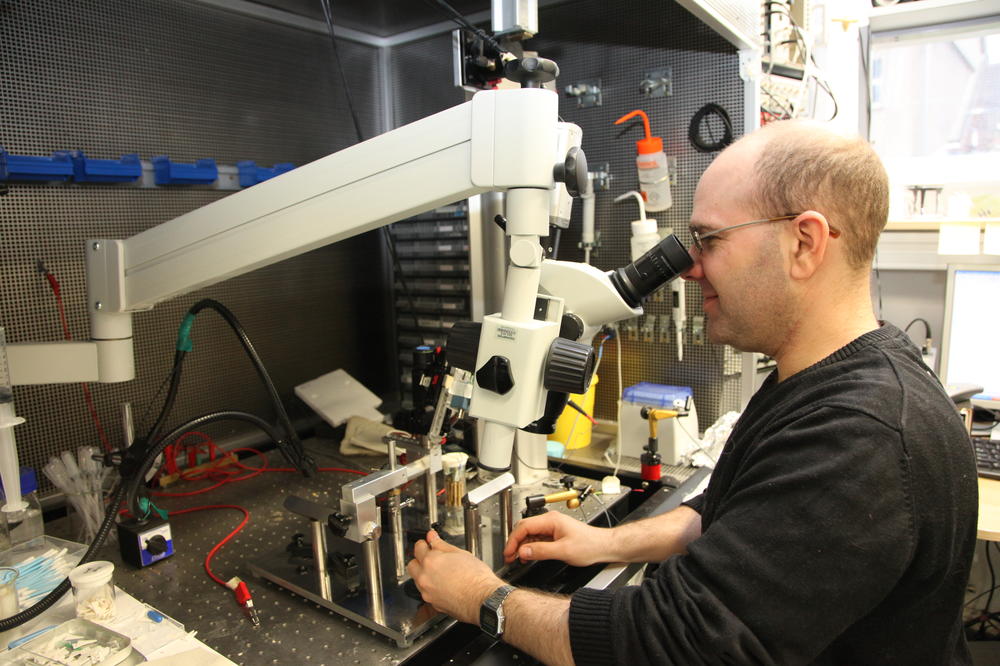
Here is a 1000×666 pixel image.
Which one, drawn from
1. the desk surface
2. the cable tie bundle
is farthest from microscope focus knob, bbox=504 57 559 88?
the desk surface

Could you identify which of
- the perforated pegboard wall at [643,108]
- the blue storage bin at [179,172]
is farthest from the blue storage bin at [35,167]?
the perforated pegboard wall at [643,108]

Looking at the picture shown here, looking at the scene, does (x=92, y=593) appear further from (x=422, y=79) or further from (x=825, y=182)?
(x=422, y=79)

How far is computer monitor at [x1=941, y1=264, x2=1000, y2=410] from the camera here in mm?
2008

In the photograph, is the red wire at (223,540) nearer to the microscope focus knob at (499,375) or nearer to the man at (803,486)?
the man at (803,486)

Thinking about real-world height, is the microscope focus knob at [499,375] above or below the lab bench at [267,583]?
above

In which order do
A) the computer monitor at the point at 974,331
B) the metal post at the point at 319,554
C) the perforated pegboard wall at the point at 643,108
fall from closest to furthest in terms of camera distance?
the metal post at the point at 319,554
the perforated pegboard wall at the point at 643,108
the computer monitor at the point at 974,331

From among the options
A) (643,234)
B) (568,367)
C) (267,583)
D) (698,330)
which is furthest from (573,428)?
(568,367)

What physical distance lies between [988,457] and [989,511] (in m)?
0.30

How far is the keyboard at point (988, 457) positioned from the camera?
1.63 meters

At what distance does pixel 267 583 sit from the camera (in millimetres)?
1133

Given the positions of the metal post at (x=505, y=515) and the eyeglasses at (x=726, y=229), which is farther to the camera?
the metal post at (x=505, y=515)

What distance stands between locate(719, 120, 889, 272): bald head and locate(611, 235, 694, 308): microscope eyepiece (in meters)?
0.12

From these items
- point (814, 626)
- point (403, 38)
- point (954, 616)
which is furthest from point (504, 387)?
point (403, 38)

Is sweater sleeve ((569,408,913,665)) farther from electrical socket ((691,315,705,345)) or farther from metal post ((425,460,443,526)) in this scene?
electrical socket ((691,315,705,345))
